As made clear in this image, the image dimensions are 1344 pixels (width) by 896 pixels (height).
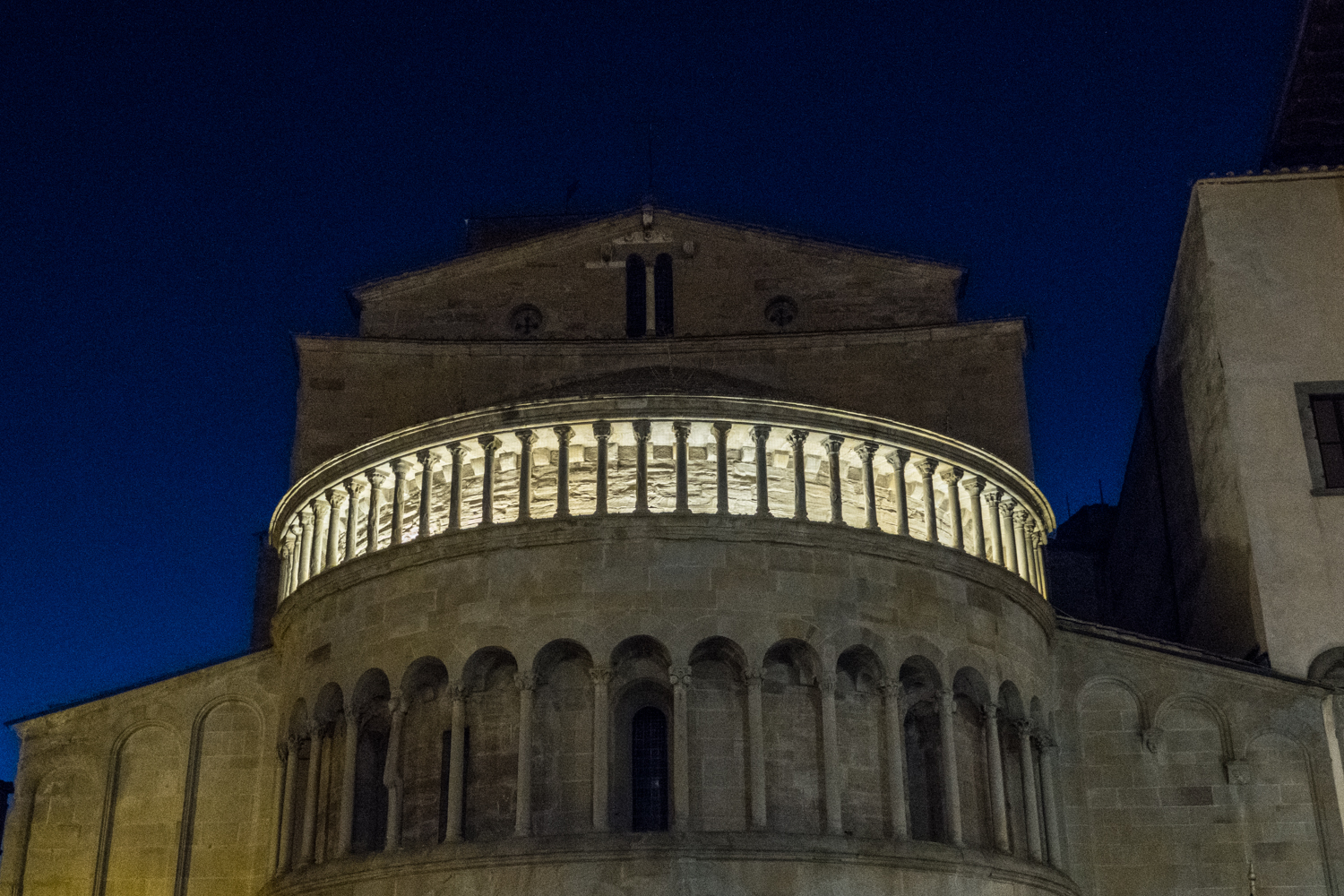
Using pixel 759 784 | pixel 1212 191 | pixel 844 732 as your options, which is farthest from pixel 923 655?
pixel 1212 191

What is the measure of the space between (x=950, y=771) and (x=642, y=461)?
5198 mm

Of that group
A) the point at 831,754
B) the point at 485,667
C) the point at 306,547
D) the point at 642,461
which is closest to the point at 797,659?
the point at 831,754

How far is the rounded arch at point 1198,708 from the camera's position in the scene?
2142 centimetres

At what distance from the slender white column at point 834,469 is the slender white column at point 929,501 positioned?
3.71ft

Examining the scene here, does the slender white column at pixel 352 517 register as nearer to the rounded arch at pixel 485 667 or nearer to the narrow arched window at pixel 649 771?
the rounded arch at pixel 485 667

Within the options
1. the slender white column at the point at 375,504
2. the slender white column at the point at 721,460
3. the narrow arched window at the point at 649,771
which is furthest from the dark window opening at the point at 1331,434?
the slender white column at the point at 375,504

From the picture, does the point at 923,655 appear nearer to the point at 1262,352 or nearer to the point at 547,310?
the point at 1262,352

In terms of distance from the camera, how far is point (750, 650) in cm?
1791

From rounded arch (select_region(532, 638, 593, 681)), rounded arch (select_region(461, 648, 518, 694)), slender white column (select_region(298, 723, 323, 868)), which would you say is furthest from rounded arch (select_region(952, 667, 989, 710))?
slender white column (select_region(298, 723, 323, 868))

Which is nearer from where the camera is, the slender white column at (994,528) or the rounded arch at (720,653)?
the rounded arch at (720,653)

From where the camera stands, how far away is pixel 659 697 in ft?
59.7

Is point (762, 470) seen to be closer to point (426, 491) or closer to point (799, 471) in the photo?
point (799, 471)

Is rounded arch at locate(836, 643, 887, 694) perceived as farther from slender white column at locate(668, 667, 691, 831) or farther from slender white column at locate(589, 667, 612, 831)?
slender white column at locate(589, 667, 612, 831)

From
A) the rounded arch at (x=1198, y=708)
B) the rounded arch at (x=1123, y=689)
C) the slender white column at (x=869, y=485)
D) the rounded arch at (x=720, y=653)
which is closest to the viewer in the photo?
the rounded arch at (x=720, y=653)
